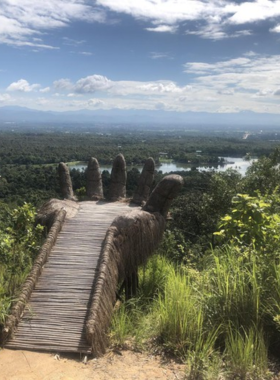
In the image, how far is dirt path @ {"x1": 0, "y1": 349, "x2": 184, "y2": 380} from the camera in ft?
9.98

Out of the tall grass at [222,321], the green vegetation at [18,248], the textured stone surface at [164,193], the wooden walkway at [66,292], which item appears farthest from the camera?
the textured stone surface at [164,193]

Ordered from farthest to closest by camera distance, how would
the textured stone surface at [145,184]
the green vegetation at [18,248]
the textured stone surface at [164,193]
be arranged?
the textured stone surface at [145,184] → the textured stone surface at [164,193] → the green vegetation at [18,248]

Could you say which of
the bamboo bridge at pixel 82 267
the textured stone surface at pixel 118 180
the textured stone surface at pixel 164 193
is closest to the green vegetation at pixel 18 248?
the bamboo bridge at pixel 82 267

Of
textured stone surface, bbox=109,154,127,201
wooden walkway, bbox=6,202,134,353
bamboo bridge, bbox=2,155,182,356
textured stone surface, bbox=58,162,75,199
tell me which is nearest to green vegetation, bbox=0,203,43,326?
bamboo bridge, bbox=2,155,182,356

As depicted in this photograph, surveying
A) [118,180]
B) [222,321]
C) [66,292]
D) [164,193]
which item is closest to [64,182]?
[118,180]

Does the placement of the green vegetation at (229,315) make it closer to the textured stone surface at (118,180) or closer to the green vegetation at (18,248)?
the green vegetation at (18,248)

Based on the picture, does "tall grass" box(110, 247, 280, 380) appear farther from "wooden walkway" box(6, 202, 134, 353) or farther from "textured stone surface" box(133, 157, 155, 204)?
"textured stone surface" box(133, 157, 155, 204)

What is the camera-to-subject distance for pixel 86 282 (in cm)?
394

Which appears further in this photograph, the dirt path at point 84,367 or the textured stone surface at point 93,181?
the textured stone surface at point 93,181

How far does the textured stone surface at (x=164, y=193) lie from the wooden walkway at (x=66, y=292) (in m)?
0.57

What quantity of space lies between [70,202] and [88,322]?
7.54 feet

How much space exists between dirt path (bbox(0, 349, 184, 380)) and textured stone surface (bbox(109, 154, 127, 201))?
283 cm

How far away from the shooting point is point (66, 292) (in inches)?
152

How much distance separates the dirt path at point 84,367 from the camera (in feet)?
9.98
